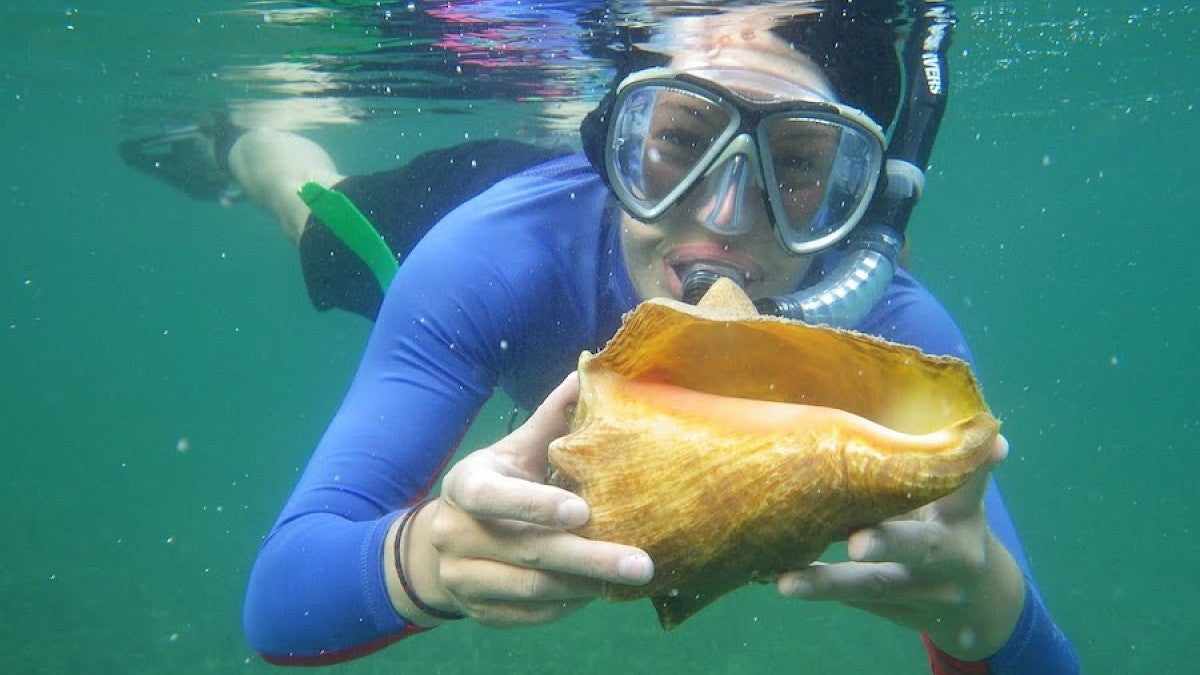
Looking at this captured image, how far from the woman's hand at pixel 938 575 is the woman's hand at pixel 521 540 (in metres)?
0.44

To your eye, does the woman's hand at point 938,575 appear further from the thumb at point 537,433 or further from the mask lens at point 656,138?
the mask lens at point 656,138

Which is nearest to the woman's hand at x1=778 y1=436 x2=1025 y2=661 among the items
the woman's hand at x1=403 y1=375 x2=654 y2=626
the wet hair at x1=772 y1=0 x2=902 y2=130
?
the woman's hand at x1=403 y1=375 x2=654 y2=626

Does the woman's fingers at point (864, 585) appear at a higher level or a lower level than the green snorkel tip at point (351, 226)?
higher

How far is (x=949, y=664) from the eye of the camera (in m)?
2.87

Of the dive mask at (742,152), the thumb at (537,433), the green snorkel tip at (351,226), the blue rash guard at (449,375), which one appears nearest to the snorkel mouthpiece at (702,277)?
the dive mask at (742,152)

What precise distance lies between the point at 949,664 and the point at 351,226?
478 centimetres

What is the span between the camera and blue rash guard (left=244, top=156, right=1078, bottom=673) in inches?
104

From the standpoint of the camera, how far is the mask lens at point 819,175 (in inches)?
132

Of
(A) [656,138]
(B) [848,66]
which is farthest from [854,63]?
(A) [656,138]

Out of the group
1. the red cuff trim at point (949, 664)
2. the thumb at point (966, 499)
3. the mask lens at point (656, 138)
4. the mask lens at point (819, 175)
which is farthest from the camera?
the mask lens at point (656, 138)

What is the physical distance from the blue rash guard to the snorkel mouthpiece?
54 centimetres

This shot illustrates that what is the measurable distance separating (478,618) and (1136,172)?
64.6 meters

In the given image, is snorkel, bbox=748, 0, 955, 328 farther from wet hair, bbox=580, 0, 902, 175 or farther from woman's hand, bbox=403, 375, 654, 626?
woman's hand, bbox=403, 375, 654, 626

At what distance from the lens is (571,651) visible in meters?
10.1
